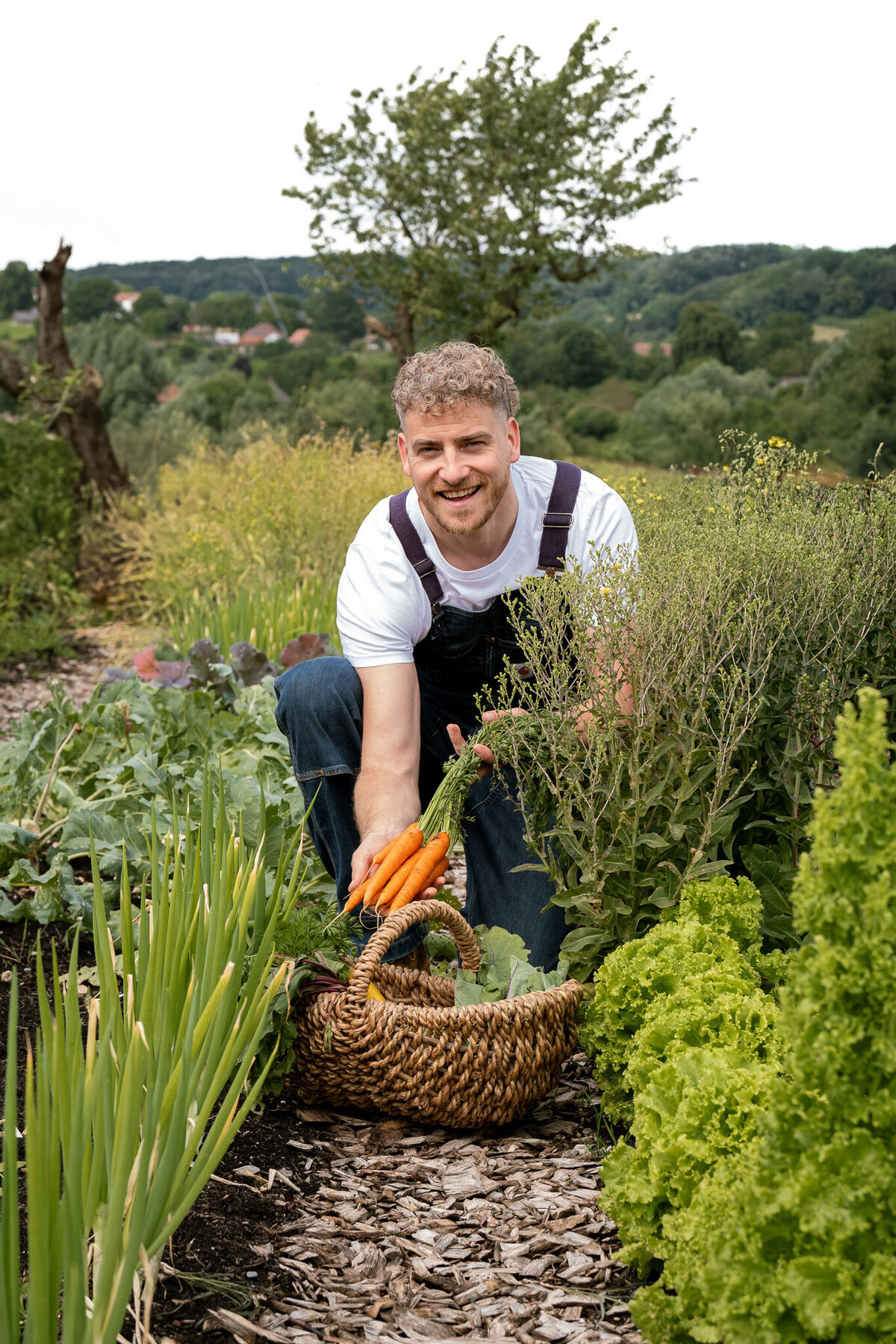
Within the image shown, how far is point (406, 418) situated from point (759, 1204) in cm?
204

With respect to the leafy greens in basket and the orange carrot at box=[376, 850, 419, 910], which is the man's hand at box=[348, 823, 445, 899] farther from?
the leafy greens in basket

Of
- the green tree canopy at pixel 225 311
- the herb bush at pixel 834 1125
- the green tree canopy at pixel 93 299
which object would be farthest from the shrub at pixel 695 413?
the herb bush at pixel 834 1125

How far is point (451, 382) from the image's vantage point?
8.91 ft

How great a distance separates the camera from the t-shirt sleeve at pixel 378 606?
2898mm

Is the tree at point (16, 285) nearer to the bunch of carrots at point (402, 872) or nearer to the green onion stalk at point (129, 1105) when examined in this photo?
the bunch of carrots at point (402, 872)

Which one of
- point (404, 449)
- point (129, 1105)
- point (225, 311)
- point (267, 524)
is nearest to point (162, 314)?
point (225, 311)

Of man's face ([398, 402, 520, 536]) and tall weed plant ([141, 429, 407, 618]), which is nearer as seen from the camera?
man's face ([398, 402, 520, 536])

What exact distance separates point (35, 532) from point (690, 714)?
7.46 metres

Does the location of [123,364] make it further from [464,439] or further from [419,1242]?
[419,1242]

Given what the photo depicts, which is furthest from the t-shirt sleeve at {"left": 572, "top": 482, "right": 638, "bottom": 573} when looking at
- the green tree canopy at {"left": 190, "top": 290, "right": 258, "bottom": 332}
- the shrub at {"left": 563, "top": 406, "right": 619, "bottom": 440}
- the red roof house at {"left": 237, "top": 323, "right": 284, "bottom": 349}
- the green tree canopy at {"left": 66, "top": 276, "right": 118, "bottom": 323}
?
the green tree canopy at {"left": 66, "top": 276, "right": 118, "bottom": 323}

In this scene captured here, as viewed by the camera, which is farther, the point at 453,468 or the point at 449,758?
the point at 449,758

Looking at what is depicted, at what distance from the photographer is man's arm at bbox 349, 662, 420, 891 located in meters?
2.70

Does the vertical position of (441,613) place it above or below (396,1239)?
above

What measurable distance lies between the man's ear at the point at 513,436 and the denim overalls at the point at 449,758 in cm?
14
